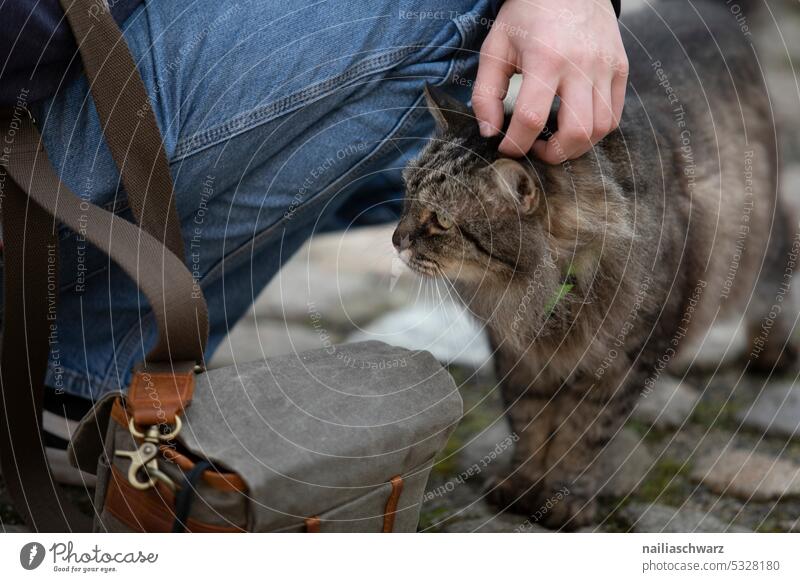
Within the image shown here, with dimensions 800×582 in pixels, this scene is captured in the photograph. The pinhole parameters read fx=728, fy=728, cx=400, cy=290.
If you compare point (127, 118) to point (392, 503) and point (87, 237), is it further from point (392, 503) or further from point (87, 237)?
point (392, 503)

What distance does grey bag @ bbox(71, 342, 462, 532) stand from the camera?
2.97 ft

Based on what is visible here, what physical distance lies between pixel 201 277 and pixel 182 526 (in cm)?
73

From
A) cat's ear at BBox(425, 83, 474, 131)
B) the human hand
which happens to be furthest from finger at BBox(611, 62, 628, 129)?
cat's ear at BBox(425, 83, 474, 131)

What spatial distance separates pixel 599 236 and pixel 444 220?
0.28 m

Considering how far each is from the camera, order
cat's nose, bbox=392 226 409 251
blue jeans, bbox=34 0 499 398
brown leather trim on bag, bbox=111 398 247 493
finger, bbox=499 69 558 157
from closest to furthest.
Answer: brown leather trim on bag, bbox=111 398 247 493
finger, bbox=499 69 558 157
blue jeans, bbox=34 0 499 398
cat's nose, bbox=392 226 409 251

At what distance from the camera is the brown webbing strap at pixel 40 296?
98 centimetres

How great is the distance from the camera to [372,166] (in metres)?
1.57

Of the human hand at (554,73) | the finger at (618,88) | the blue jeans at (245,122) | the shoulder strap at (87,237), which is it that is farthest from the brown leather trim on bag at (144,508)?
the finger at (618,88)

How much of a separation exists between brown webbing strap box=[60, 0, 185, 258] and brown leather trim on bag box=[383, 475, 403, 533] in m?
0.49

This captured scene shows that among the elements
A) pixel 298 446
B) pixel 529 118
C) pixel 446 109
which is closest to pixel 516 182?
pixel 529 118

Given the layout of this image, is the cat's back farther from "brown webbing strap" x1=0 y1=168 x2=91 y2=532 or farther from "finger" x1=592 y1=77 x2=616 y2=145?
"brown webbing strap" x1=0 y1=168 x2=91 y2=532

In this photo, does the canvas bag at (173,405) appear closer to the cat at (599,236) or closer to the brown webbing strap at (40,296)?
the brown webbing strap at (40,296)

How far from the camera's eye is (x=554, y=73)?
3.66ft

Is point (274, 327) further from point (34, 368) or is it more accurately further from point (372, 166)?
point (34, 368)
